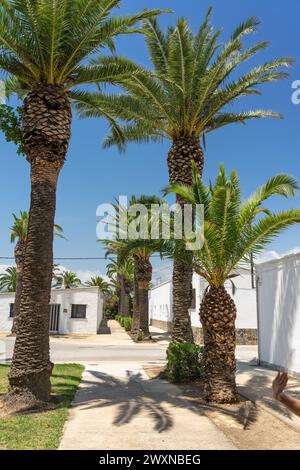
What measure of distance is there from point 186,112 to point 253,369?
9.89 m

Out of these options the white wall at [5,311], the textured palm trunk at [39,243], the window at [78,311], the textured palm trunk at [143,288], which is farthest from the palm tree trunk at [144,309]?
the textured palm trunk at [39,243]

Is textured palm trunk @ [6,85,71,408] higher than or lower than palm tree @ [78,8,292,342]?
lower

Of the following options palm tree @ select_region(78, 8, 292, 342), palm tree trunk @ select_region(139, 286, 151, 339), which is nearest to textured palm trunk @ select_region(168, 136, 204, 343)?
palm tree @ select_region(78, 8, 292, 342)

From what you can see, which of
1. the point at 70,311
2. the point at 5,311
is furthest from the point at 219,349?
the point at 5,311

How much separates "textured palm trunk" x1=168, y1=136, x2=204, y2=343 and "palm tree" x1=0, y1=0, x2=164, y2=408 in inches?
175

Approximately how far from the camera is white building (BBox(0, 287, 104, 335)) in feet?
114

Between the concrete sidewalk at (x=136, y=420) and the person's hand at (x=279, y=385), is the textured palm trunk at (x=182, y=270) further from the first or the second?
the person's hand at (x=279, y=385)

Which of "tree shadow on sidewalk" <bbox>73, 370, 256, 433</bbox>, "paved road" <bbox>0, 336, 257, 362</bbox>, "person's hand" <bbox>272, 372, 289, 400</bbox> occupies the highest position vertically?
"person's hand" <bbox>272, 372, 289, 400</bbox>

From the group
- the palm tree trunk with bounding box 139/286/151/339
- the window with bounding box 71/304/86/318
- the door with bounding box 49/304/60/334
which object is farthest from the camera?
the window with bounding box 71/304/86/318

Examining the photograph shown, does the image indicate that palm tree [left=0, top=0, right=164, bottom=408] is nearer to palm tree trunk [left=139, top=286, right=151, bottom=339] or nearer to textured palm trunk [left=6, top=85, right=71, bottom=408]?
textured palm trunk [left=6, top=85, right=71, bottom=408]

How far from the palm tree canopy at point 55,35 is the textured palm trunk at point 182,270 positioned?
4.35 metres
